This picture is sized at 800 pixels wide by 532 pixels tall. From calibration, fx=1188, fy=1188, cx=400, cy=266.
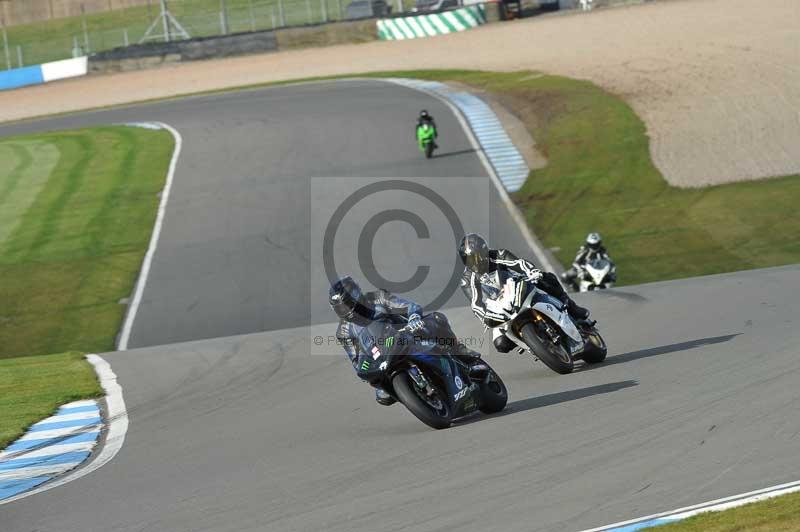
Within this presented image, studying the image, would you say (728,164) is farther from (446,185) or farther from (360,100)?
(360,100)

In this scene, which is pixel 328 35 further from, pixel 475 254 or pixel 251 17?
pixel 475 254

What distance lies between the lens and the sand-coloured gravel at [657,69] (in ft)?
108

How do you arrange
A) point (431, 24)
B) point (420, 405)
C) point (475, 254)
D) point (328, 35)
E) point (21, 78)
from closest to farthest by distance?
1. point (420, 405)
2. point (475, 254)
3. point (431, 24)
4. point (328, 35)
5. point (21, 78)

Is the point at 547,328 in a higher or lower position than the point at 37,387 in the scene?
higher

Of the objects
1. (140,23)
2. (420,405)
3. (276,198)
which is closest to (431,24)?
(140,23)

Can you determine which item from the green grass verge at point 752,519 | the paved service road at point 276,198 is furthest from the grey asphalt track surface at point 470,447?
the paved service road at point 276,198

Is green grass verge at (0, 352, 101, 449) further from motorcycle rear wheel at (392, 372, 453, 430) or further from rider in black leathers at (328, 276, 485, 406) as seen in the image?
motorcycle rear wheel at (392, 372, 453, 430)

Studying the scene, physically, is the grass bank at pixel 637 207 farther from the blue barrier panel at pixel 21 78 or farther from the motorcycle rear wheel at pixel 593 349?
the blue barrier panel at pixel 21 78

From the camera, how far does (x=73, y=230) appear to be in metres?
30.8

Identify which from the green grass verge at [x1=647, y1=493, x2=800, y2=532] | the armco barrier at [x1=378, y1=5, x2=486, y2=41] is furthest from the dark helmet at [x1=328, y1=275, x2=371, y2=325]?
the armco barrier at [x1=378, y1=5, x2=486, y2=41]

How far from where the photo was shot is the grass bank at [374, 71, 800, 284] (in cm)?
2564

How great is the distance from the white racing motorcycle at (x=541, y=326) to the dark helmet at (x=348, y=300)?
245 cm

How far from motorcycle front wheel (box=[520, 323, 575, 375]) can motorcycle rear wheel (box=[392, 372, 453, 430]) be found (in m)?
1.92

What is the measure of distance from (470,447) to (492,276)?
3.21 metres
